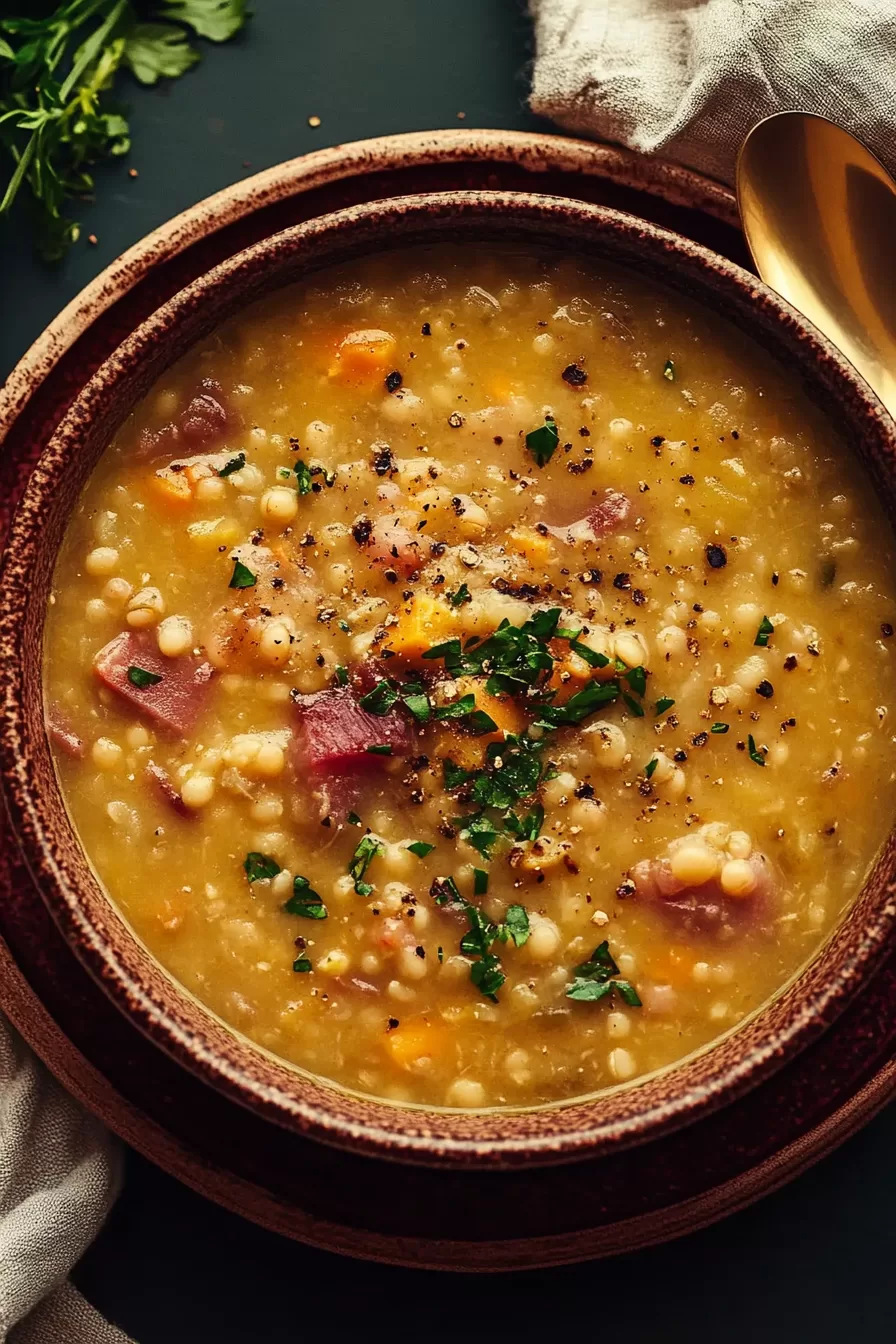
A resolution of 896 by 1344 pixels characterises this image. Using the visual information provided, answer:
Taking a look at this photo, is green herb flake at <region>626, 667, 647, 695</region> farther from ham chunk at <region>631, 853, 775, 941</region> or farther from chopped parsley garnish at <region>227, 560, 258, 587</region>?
chopped parsley garnish at <region>227, 560, 258, 587</region>

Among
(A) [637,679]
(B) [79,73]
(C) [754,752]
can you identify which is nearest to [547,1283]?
(C) [754,752]

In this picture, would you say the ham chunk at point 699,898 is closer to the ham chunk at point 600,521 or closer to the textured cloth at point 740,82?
the ham chunk at point 600,521

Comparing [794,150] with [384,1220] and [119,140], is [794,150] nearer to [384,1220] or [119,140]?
[119,140]

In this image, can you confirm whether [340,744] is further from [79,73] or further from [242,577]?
[79,73]

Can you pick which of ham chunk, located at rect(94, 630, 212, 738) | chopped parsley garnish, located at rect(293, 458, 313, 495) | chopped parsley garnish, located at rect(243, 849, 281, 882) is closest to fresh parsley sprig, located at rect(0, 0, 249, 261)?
chopped parsley garnish, located at rect(293, 458, 313, 495)

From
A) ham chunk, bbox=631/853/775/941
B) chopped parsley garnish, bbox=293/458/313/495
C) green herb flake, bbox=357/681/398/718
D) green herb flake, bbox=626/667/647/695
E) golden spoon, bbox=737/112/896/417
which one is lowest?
green herb flake, bbox=357/681/398/718

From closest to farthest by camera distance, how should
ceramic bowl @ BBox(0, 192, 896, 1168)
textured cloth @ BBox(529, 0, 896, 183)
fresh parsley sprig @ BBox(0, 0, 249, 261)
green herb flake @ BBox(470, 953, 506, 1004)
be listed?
ceramic bowl @ BBox(0, 192, 896, 1168) < green herb flake @ BBox(470, 953, 506, 1004) < textured cloth @ BBox(529, 0, 896, 183) < fresh parsley sprig @ BBox(0, 0, 249, 261)

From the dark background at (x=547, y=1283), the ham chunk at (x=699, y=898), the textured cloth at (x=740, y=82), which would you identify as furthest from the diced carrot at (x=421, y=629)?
the dark background at (x=547, y=1283)
